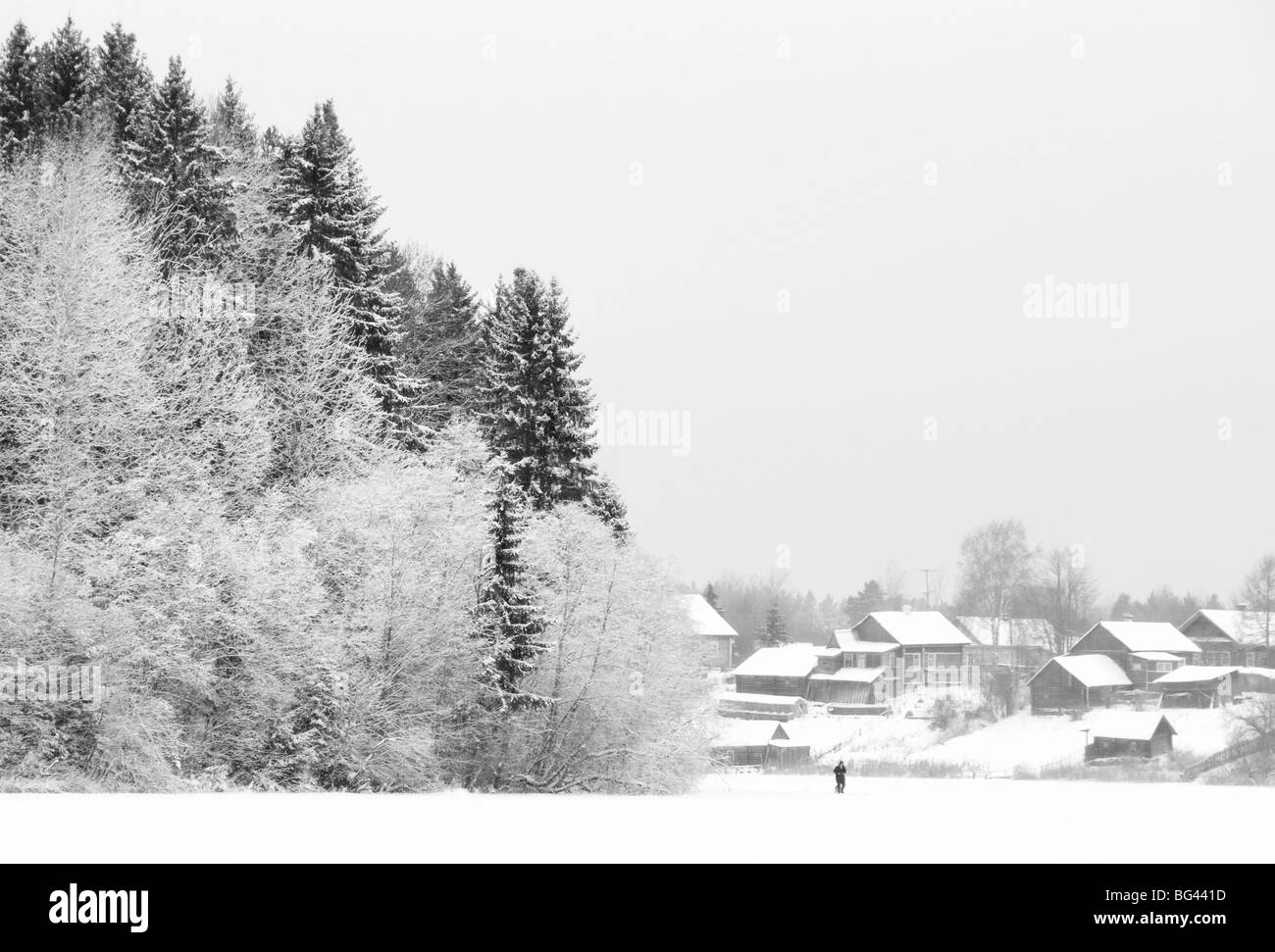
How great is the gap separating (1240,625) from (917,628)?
24209 millimetres

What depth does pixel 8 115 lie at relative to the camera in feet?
143

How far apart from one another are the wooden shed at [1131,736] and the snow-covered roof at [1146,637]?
2387 centimetres

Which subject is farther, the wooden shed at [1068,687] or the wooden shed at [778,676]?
the wooden shed at [778,676]

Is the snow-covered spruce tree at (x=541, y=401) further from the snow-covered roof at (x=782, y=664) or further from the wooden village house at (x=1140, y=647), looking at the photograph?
the wooden village house at (x=1140, y=647)

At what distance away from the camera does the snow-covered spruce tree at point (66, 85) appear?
1703 inches

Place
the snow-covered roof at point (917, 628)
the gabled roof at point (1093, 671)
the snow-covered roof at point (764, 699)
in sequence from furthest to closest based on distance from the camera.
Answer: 1. the snow-covered roof at point (917, 628)
2. the snow-covered roof at point (764, 699)
3. the gabled roof at point (1093, 671)

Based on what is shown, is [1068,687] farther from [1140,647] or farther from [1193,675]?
[1140,647]

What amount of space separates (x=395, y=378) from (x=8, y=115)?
15.2m

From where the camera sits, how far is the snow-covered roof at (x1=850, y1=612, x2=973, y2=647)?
10550 cm

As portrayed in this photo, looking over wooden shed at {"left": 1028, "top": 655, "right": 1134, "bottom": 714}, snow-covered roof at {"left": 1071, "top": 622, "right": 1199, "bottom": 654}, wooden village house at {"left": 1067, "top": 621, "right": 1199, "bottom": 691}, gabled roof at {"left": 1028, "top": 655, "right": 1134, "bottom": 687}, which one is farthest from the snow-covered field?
snow-covered roof at {"left": 1071, "top": 622, "right": 1199, "bottom": 654}

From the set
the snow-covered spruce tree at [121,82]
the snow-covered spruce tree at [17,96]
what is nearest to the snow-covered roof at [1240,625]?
the snow-covered spruce tree at [121,82]

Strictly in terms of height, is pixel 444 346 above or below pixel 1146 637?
above

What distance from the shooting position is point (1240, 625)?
99.8m

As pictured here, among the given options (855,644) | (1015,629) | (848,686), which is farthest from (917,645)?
(1015,629)
